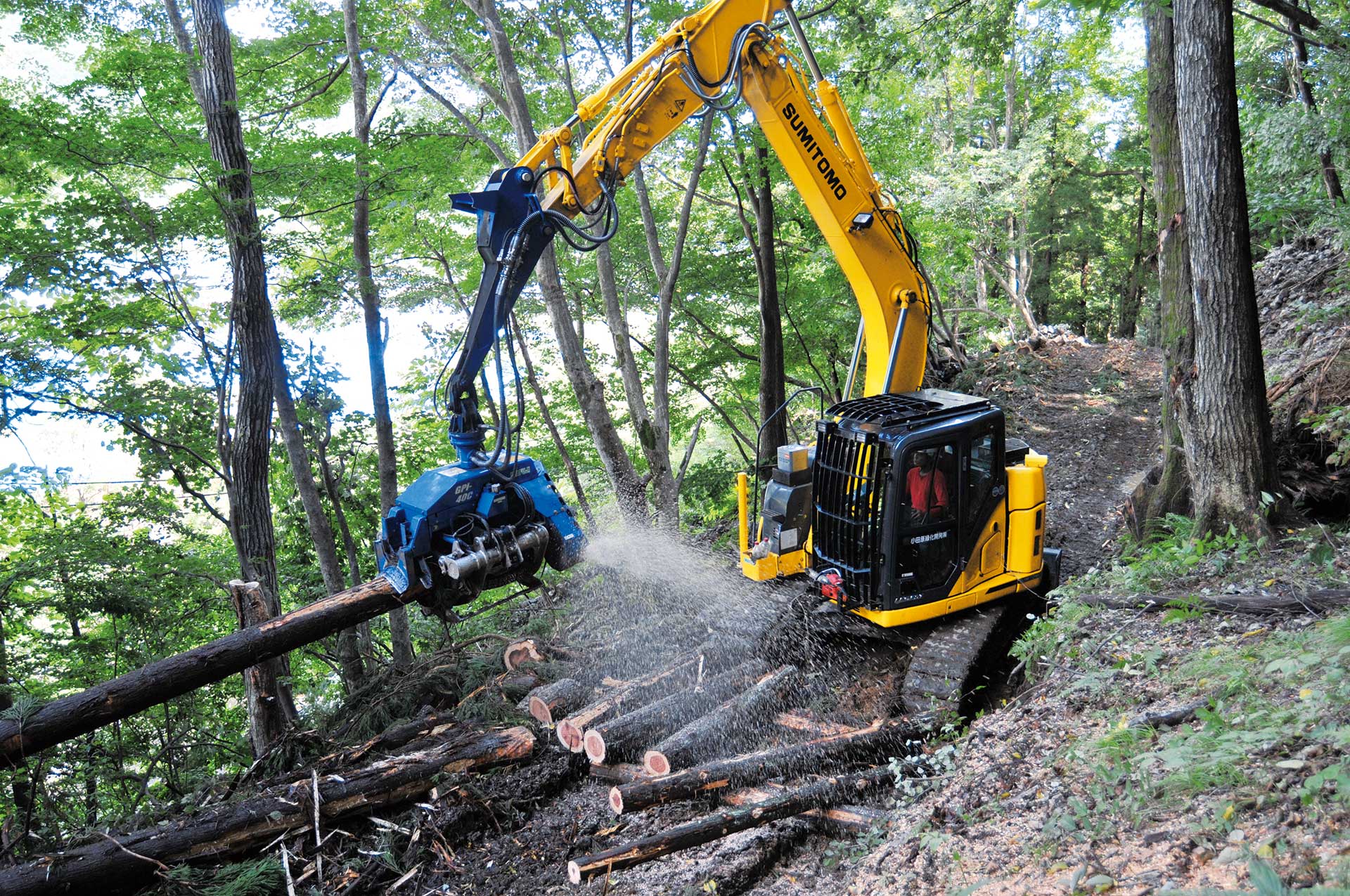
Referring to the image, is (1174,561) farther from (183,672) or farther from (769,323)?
(769,323)

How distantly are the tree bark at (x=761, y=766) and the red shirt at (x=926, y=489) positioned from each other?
144 centimetres

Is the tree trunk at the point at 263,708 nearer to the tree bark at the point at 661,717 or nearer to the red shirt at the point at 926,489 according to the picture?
the tree bark at the point at 661,717

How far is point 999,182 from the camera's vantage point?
19.2 metres

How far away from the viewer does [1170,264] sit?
645 cm

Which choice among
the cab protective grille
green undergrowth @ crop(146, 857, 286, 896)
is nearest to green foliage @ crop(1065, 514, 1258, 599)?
the cab protective grille

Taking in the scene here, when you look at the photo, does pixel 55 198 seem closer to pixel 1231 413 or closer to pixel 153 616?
pixel 153 616

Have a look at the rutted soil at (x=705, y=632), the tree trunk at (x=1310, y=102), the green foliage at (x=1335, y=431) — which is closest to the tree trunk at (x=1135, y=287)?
the rutted soil at (x=705, y=632)

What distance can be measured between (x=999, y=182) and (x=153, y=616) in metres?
18.7

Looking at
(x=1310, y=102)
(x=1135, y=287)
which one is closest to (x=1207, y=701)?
(x=1310, y=102)

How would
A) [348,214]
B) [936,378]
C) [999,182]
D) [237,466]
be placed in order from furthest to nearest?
[999,182]
[936,378]
[348,214]
[237,466]

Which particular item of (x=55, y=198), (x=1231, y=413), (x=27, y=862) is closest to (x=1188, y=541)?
(x=1231, y=413)

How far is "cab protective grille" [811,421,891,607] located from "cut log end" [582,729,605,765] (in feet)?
6.41

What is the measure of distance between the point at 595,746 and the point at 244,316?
4724mm

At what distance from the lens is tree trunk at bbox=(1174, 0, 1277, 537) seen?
5.50 m
